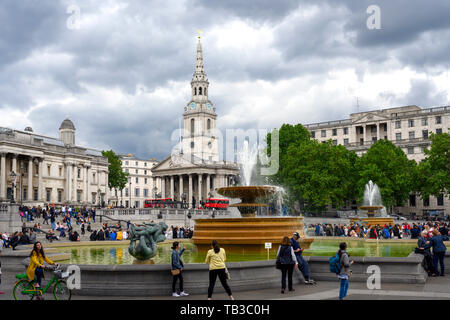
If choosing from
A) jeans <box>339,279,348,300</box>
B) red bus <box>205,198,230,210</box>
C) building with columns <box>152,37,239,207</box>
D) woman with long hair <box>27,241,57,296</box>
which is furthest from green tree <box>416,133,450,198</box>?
woman with long hair <box>27,241,57,296</box>

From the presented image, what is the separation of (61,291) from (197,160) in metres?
105

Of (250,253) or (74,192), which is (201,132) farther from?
(250,253)

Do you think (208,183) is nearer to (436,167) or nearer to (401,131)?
(401,131)

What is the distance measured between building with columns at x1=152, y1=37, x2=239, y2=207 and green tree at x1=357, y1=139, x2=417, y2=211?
42.7 metres

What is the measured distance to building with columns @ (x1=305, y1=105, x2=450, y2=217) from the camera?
77012 mm

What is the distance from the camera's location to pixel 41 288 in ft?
36.8

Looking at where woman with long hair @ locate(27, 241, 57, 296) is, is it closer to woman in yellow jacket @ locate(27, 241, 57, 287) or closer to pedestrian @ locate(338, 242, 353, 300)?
woman in yellow jacket @ locate(27, 241, 57, 287)

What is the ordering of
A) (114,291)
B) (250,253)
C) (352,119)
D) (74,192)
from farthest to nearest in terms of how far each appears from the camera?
1. (352,119)
2. (74,192)
3. (250,253)
4. (114,291)

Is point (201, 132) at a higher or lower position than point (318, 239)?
higher

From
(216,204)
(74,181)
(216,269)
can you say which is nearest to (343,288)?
(216,269)

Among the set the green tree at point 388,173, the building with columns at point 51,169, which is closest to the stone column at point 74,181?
the building with columns at point 51,169
